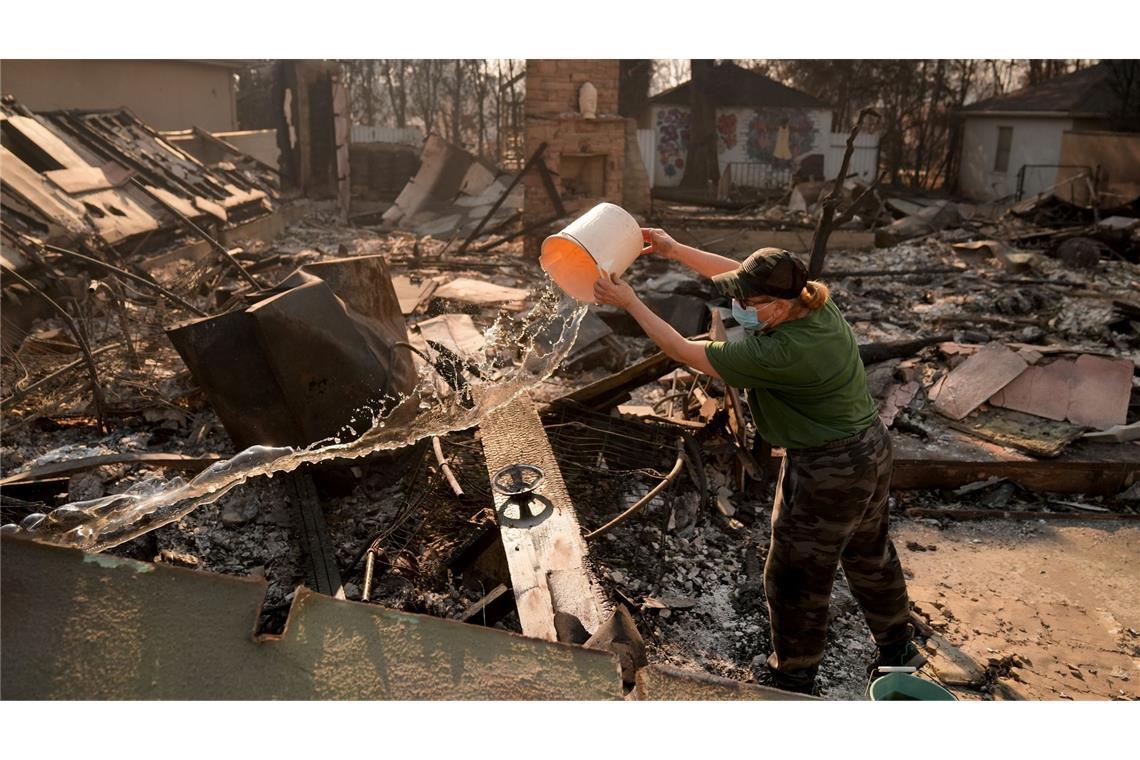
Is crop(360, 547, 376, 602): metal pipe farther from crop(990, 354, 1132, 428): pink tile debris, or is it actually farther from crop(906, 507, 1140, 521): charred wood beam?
crop(990, 354, 1132, 428): pink tile debris

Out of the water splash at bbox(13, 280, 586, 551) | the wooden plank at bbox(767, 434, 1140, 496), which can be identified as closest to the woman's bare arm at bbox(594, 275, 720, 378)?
the water splash at bbox(13, 280, 586, 551)

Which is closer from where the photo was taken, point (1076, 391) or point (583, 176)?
point (1076, 391)

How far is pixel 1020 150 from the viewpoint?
21.9m

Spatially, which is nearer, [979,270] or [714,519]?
[714,519]

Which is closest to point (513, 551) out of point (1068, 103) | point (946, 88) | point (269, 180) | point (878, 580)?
point (878, 580)

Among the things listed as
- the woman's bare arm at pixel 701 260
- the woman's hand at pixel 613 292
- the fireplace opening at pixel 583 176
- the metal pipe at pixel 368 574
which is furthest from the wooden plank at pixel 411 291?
the woman's hand at pixel 613 292

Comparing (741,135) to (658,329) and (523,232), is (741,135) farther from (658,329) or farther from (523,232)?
(658,329)

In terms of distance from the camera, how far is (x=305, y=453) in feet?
14.7

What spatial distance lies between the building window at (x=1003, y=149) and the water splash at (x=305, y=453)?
64.4 ft

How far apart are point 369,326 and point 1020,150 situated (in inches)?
861

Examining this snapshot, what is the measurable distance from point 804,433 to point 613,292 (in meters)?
0.88

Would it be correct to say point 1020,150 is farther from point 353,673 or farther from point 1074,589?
point 353,673

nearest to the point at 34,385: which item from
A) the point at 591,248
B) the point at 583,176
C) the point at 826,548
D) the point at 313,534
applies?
the point at 313,534

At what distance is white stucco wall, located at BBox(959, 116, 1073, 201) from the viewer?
68.6 ft
